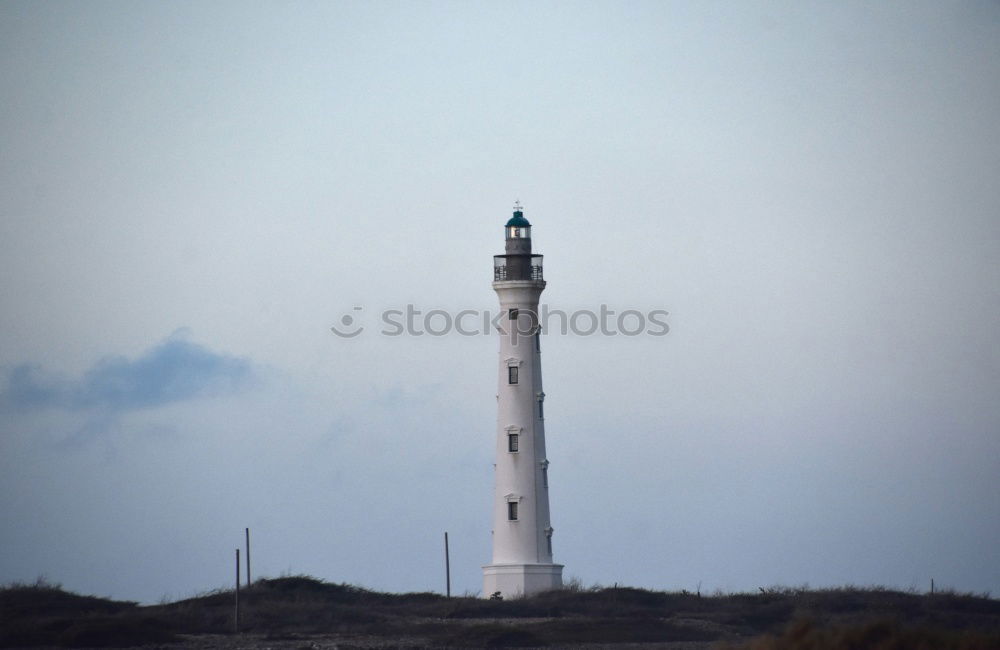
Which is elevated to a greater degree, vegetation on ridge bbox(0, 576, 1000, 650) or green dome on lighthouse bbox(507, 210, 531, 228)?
green dome on lighthouse bbox(507, 210, 531, 228)

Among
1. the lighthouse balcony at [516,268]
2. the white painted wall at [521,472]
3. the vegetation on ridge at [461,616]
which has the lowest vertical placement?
the vegetation on ridge at [461,616]

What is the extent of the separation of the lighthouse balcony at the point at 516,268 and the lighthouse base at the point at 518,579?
9.16 m

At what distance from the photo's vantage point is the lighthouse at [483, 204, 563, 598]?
184ft

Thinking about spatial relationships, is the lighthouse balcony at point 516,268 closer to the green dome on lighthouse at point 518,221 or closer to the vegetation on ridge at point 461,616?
the green dome on lighthouse at point 518,221

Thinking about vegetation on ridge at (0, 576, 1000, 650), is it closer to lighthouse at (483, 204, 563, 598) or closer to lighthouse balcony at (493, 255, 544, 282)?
lighthouse at (483, 204, 563, 598)

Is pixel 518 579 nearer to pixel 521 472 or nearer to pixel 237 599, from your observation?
pixel 521 472

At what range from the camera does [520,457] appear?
5622cm

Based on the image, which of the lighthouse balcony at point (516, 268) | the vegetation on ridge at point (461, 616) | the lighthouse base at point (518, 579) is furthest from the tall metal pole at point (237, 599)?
the lighthouse balcony at point (516, 268)

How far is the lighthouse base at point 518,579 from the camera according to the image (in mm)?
55750

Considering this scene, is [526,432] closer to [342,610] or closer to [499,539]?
[499,539]

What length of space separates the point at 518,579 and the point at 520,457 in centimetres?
380

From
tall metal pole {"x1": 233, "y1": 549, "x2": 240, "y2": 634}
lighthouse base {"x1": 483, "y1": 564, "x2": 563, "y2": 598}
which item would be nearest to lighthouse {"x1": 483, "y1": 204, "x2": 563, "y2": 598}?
lighthouse base {"x1": 483, "y1": 564, "x2": 563, "y2": 598}

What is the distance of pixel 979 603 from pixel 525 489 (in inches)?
596

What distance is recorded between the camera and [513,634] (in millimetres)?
46281
